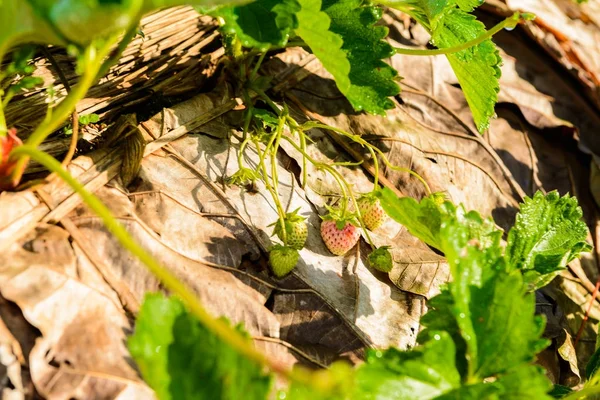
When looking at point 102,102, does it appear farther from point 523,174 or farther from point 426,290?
point 523,174

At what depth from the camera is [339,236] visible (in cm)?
164

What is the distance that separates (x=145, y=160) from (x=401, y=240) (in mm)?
793

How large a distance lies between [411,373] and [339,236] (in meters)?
0.57

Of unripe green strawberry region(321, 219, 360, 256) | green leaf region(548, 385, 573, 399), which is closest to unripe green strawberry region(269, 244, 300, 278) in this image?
unripe green strawberry region(321, 219, 360, 256)

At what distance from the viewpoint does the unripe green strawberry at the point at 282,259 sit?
1.49m

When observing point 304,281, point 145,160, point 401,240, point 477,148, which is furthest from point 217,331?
point 477,148

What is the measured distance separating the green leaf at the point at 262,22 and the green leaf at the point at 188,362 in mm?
635

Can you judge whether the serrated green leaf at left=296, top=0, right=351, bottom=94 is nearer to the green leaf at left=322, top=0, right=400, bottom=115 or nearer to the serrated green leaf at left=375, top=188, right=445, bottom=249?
the green leaf at left=322, top=0, right=400, bottom=115

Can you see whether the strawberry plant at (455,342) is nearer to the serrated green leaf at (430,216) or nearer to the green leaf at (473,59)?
the serrated green leaf at (430,216)

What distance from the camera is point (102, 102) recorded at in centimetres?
172

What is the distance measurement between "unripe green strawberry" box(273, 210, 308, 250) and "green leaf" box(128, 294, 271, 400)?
566 mm

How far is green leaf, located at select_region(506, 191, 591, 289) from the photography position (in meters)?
1.55

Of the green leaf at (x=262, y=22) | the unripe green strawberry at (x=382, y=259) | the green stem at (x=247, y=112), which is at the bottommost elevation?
the unripe green strawberry at (x=382, y=259)

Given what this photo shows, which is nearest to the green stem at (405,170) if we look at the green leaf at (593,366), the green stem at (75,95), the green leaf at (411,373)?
the green leaf at (593,366)
